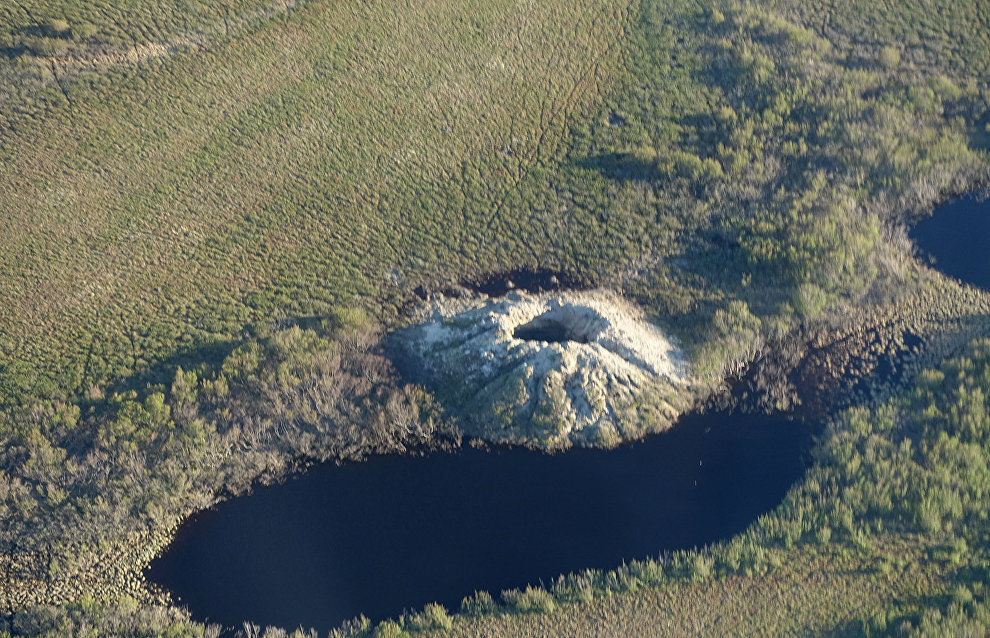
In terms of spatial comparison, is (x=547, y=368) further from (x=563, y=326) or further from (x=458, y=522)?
(x=458, y=522)

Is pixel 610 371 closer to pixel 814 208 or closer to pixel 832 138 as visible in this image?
pixel 814 208

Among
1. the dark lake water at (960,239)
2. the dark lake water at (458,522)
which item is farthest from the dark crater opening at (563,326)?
the dark lake water at (960,239)

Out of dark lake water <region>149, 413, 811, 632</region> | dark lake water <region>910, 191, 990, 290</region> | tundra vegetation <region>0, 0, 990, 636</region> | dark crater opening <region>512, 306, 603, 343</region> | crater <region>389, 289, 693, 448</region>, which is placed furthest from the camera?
dark lake water <region>910, 191, 990, 290</region>

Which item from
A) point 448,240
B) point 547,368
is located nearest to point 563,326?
point 547,368

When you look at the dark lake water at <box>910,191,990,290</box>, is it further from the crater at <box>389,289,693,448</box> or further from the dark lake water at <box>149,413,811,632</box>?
the crater at <box>389,289,693,448</box>

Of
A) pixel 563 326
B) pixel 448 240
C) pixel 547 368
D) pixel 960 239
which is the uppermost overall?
pixel 960 239

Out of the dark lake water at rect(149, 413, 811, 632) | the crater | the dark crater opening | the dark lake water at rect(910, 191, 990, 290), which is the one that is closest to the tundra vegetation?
the dark lake water at rect(149, 413, 811, 632)
